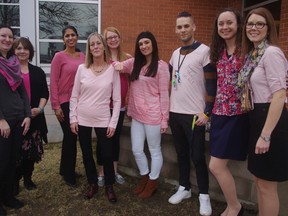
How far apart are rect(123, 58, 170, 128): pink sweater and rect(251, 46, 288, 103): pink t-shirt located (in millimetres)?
1177

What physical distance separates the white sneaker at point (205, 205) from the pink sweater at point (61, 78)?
1.96 meters

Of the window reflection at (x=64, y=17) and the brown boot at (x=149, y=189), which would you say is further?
the window reflection at (x=64, y=17)

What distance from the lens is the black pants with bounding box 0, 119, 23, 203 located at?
3.11 meters

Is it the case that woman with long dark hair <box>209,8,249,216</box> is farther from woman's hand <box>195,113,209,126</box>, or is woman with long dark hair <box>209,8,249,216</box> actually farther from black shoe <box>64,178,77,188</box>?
black shoe <box>64,178,77,188</box>

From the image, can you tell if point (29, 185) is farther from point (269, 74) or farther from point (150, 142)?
point (269, 74)

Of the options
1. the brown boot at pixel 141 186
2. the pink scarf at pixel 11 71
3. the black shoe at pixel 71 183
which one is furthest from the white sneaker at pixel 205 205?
the pink scarf at pixel 11 71

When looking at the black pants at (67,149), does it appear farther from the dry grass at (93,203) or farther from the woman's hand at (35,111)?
the woman's hand at (35,111)

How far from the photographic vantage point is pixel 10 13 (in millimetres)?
6344

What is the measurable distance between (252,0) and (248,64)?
4973 millimetres

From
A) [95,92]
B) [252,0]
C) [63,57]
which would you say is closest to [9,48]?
[63,57]

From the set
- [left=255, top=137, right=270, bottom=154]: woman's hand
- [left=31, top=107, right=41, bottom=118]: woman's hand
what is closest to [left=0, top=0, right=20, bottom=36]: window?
[left=31, top=107, right=41, bottom=118]: woman's hand

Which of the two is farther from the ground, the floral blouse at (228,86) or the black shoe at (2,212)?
the floral blouse at (228,86)

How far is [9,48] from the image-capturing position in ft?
10.4

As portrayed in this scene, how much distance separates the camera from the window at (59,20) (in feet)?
21.2
